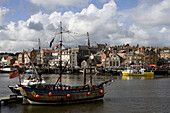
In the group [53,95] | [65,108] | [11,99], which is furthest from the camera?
[11,99]

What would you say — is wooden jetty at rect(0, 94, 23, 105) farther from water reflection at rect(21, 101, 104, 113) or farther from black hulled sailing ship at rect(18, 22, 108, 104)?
water reflection at rect(21, 101, 104, 113)

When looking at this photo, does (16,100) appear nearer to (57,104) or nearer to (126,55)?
(57,104)

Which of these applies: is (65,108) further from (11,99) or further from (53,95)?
(11,99)

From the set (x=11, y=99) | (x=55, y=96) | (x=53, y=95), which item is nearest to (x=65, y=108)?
(x=55, y=96)

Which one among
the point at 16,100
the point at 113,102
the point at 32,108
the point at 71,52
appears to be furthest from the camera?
the point at 71,52

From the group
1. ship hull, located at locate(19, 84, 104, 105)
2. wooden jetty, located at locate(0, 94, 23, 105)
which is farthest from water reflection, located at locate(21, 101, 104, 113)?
wooden jetty, located at locate(0, 94, 23, 105)

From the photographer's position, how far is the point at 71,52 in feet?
566

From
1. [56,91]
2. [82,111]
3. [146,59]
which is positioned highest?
[146,59]

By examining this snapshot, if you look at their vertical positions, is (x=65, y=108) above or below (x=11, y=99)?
below

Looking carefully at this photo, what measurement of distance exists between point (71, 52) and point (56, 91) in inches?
5336

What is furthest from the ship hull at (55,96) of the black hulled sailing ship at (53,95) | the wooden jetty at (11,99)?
the wooden jetty at (11,99)

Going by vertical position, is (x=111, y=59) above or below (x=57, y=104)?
above

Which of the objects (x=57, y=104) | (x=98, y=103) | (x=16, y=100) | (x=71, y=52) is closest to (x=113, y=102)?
(x=98, y=103)

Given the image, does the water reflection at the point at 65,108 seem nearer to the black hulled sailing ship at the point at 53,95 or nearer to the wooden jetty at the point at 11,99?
the black hulled sailing ship at the point at 53,95
